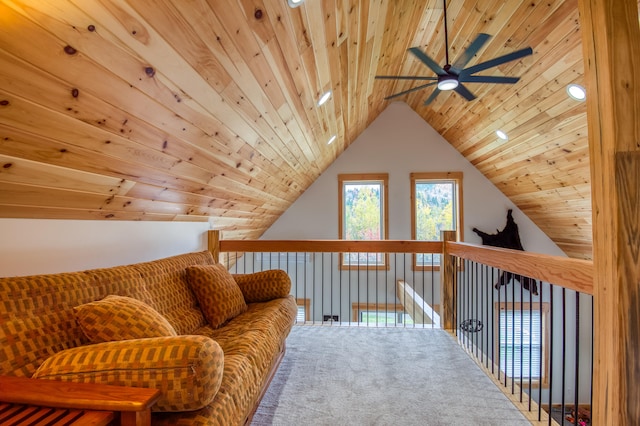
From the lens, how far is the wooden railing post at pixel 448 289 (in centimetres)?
296

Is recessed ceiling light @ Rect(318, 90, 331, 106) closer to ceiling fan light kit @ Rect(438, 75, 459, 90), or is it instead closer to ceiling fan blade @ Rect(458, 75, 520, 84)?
ceiling fan light kit @ Rect(438, 75, 459, 90)

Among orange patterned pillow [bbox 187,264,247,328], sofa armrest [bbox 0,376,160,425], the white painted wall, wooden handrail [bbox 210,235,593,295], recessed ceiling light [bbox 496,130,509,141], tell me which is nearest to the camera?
sofa armrest [bbox 0,376,160,425]

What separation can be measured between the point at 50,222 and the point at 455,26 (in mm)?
3470

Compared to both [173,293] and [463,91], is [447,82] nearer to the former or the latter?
[463,91]

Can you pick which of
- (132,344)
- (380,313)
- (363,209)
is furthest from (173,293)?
(380,313)

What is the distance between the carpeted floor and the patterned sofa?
15.1 inches

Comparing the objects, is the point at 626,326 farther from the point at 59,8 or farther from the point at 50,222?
the point at 50,222

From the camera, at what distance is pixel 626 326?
0.96 meters

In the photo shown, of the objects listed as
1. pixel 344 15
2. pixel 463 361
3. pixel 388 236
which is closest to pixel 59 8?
pixel 344 15

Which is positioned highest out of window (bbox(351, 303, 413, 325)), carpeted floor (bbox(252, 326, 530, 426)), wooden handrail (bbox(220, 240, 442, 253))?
wooden handrail (bbox(220, 240, 442, 253))

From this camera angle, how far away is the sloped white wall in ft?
17.4

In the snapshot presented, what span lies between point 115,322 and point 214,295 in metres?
0.91

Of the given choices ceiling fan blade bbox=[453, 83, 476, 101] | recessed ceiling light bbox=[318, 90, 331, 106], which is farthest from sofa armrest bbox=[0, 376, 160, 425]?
ceiling fan blade bbox=[453, 83, 476, 101]

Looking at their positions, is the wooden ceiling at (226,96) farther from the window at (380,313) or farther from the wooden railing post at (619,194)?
the window at (380,313)
